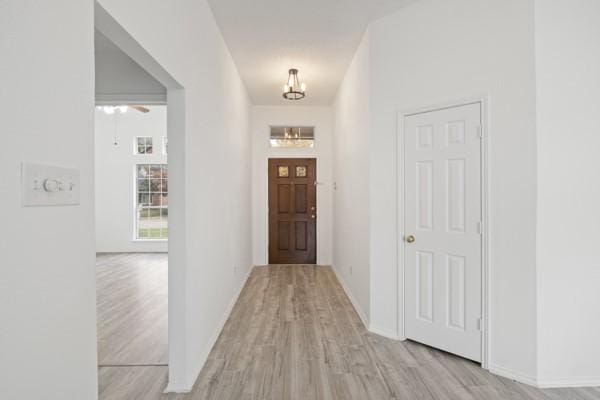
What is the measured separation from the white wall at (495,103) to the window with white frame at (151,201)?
238 inches

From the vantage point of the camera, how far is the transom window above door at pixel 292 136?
249 inches

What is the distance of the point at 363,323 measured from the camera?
3359mm

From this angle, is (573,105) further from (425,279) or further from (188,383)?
(188,383)

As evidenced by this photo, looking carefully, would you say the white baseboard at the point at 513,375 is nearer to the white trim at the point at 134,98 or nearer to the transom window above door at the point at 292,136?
the white trim at the point at 134,98

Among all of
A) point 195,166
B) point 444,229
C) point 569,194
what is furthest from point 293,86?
point 569,194

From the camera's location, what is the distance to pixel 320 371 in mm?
2443

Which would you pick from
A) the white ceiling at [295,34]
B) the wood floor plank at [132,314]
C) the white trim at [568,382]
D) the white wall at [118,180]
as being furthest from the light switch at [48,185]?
the white wall at [118,180]

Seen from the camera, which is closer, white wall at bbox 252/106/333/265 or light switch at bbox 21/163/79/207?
light switch at bbox 21/163/79/207

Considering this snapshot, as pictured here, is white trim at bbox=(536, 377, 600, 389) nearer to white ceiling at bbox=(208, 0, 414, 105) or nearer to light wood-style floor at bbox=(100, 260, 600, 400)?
light wood-style floor at bbox=(100, 260, 600, 400)

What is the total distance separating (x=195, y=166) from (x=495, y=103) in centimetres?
230

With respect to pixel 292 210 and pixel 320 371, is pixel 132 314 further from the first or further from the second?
pixel 292 210

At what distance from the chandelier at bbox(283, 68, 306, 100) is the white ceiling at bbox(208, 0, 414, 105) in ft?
0.30

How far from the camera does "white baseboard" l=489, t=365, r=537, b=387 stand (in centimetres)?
226

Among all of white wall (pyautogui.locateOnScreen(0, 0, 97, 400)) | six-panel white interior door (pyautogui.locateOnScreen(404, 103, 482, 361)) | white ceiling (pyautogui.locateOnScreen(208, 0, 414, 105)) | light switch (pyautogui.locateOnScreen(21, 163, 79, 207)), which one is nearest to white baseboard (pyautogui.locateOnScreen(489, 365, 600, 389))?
six-panel white interior door (pyautogui.locateOnScreen(404, 103, 482, 361))
